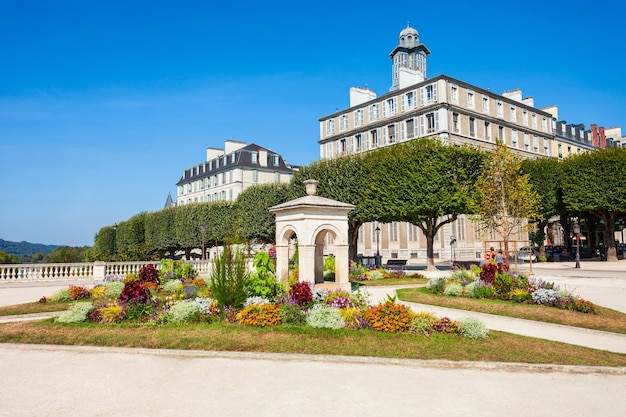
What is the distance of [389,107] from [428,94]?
6277 millimetres

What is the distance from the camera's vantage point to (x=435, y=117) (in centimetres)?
5103

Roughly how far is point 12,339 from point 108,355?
3.22 m

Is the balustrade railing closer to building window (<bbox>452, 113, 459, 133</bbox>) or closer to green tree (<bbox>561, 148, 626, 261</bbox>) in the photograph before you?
green tree (<bbox>561, 148, 626, 261</bbox>)

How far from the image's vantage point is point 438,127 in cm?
5038

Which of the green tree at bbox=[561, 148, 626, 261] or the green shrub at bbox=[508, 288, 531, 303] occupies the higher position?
the green tree at bbox=[561, 148, 626, 261]

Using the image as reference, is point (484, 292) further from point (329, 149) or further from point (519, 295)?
point (329, 149)

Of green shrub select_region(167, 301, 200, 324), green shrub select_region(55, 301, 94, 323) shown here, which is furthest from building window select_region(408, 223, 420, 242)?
green shrub select_region(55, 301, 94, 323)

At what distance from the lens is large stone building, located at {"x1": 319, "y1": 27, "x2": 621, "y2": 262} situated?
51062 mm

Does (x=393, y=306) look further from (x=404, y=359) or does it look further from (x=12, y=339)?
(x=12, y=339)

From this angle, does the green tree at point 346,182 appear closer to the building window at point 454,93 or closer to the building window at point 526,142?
the building window at point 454,93

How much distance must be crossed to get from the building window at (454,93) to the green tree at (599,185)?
52.8 ft

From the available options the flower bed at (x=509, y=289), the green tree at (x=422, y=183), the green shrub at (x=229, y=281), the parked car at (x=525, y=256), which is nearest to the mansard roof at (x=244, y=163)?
the parked car at (x=525, y=256)

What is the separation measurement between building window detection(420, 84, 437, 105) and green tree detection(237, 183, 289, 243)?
71.7 ft

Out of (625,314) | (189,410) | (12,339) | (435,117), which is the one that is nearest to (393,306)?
(189,410)
